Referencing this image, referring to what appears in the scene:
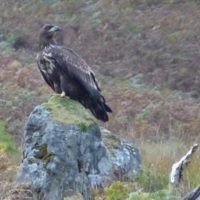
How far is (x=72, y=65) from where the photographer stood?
1110 cm

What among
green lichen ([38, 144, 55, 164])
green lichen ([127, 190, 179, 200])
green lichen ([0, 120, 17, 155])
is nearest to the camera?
green lichen ([127, 190, 179, 200])

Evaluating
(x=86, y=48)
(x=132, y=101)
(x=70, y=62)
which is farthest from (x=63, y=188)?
(x=86, y=48)

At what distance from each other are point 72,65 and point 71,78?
173 mm

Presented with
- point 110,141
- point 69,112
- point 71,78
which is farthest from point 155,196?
point 71,78

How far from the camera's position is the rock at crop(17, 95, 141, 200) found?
9430mm

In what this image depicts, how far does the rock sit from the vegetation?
34.6 inches

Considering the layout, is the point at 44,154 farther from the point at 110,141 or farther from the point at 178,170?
the point at 178,170

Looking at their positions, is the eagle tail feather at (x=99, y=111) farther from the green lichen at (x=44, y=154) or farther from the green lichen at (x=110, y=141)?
the green lichen at (x=44, y=154)

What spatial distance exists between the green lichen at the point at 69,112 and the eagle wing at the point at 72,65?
478 mm

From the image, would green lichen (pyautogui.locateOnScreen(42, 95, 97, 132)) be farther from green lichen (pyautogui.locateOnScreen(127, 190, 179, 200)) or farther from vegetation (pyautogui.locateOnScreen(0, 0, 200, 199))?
green lichen (pyautogui.locateOnScreen(127, 190, 179, 200))

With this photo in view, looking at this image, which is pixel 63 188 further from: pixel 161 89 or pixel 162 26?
pixel 162 26

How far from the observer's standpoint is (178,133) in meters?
16.4

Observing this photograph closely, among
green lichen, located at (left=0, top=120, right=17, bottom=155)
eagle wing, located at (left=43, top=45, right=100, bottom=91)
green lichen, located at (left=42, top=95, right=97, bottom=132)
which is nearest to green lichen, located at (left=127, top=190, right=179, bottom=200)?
green lichen, located at (left=42, top=95, right=97, bottom=132)

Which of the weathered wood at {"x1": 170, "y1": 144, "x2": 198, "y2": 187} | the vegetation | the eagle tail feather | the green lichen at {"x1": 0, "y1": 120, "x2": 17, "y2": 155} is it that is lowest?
the vegetation
